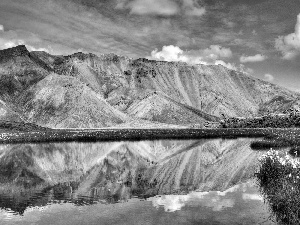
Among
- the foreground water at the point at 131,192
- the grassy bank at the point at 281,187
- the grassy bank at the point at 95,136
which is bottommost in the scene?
the foreground water at the point at 131,192

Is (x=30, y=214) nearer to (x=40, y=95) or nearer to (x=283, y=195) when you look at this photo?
(x=283, y=195)

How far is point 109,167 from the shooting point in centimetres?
4847

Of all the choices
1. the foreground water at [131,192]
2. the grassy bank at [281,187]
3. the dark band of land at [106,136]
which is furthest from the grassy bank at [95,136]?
the grassy bank at [281,187]

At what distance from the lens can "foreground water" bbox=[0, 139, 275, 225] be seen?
23.5m

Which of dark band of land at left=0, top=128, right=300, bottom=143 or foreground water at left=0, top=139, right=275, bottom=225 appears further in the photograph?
dark band of land at left=0, top=128, right=300, bottom=143

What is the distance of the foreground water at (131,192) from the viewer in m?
23.5

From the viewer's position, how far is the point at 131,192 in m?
31.5

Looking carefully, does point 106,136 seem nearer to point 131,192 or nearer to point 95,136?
point 95,136

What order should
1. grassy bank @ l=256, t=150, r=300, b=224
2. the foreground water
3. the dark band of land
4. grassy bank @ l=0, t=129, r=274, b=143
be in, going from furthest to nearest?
1. grassy bank @ l=0, t=129, r=274, b=143
2. the dark band of land
3. the foreground water
4. grassy bank @ l=256, t=150, r=300, b=224

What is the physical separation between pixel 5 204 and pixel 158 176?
17.1 metres

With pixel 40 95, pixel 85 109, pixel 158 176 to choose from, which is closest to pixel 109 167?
pixel 158 176

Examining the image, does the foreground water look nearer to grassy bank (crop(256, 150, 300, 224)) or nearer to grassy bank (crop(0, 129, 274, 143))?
grassy bank (crop(256, 150, 300, 224))

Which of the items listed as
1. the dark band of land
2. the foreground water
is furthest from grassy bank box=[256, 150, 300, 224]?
the dark band of land

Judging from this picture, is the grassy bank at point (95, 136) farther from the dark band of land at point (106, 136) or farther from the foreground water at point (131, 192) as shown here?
the foreground water at point (131, 192)
